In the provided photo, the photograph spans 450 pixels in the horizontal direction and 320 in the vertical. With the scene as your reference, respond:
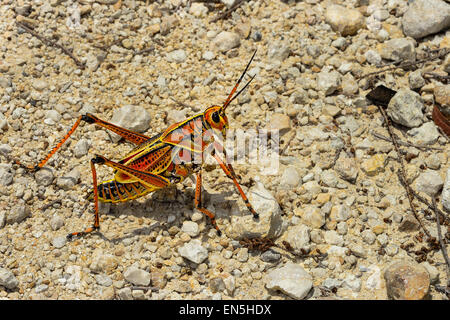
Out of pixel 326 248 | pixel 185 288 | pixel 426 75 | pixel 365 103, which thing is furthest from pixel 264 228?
pixel 426 75

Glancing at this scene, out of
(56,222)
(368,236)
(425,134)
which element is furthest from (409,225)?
(56,222)

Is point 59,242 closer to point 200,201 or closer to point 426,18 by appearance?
point 200,201

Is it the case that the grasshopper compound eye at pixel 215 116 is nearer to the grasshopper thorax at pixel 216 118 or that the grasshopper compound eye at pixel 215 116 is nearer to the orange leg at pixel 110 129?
the grasshopper thorax at pixel 216 118

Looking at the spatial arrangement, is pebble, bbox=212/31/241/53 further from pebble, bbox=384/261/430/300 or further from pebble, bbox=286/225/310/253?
pebble, bbox=384/261/430/300

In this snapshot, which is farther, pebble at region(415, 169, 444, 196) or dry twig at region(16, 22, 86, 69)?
dry twig at region(16, 22, 86, 69)

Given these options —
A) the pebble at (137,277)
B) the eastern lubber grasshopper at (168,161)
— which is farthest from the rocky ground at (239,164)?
the eastern lubber grasshopper at (168,161)

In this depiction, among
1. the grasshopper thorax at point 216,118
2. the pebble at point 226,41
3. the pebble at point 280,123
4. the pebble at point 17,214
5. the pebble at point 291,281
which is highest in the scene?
the pebble at point 226,41

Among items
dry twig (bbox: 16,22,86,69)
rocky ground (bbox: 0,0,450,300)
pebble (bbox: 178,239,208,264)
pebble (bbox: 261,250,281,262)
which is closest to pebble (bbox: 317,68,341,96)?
rocky ground (bbox: 0,0,450,300)
